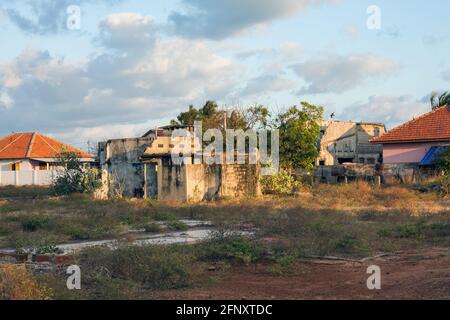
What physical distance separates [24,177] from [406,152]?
26227 mm

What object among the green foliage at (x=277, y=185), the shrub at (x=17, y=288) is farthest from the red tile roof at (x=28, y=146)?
the shrub at (x=17, y=288)

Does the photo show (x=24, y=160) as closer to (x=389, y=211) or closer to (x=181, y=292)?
(x=389, y=211)

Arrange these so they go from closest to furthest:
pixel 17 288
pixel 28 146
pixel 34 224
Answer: pixel 17 288
pixel 34 224
pixel 28 146

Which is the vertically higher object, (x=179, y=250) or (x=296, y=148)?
(x=296, y=148)

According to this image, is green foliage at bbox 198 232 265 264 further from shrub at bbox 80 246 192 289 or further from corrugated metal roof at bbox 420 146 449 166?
corrugated metal roof at bbox 420 146 449 166

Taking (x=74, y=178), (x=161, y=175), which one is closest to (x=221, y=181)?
(x=161, y=175)

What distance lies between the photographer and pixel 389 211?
63.0 feet

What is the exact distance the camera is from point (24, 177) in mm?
42312

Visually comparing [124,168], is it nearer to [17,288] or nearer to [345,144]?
[17,288]

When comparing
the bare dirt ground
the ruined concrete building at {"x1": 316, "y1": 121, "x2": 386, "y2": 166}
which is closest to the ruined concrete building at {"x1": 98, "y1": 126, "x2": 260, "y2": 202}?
the bare dirt ground

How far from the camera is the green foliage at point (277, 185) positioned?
96.3 ft

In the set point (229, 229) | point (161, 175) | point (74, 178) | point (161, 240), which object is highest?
point (161, 175)
